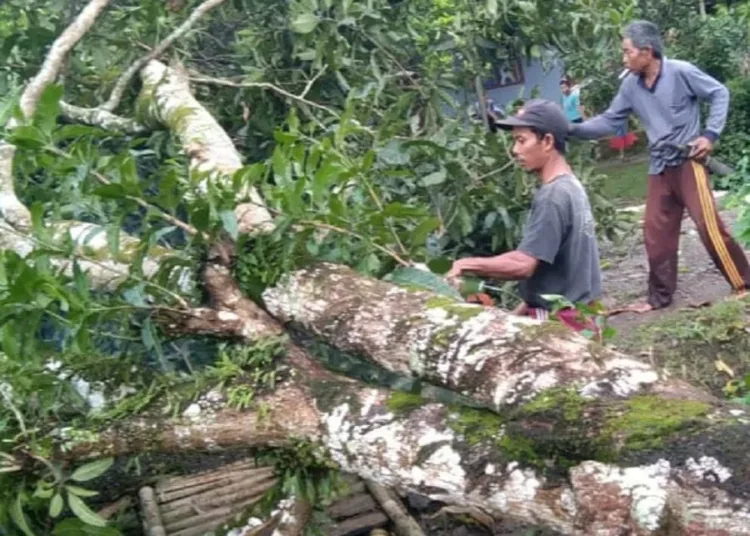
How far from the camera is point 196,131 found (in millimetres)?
3758

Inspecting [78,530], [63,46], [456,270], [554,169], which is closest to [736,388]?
[554,169]

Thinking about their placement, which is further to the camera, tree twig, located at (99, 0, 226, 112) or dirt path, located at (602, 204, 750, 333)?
dirt path, located at (602, 204, 750, 333)

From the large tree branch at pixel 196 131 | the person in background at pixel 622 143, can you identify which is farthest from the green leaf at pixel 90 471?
the person in background at pixel 622 143

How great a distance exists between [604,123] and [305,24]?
1429mm

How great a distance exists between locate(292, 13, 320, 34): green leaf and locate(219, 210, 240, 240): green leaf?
7.19 ft

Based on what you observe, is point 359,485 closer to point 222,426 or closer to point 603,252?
point 222,426

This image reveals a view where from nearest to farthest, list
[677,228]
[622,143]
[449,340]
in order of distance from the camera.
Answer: [449,340], [677,228], [622,143]

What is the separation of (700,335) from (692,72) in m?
1.30

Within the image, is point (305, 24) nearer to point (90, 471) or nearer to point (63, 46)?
point (63, 46)

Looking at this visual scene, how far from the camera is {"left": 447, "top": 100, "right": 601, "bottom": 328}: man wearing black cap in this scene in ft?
11.2

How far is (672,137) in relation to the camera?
504 cm

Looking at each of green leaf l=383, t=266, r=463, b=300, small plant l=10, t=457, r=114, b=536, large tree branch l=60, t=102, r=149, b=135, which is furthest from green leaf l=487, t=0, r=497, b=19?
small plant l=10, t=457, r=114, b=536

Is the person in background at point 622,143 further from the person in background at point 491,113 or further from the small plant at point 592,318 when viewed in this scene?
the small plant at point 592,318

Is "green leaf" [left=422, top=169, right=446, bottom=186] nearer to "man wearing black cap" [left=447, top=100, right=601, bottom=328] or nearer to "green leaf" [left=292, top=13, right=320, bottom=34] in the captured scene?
"man wearing black cap" [left=447, top=100, right=601, bottom=328]
